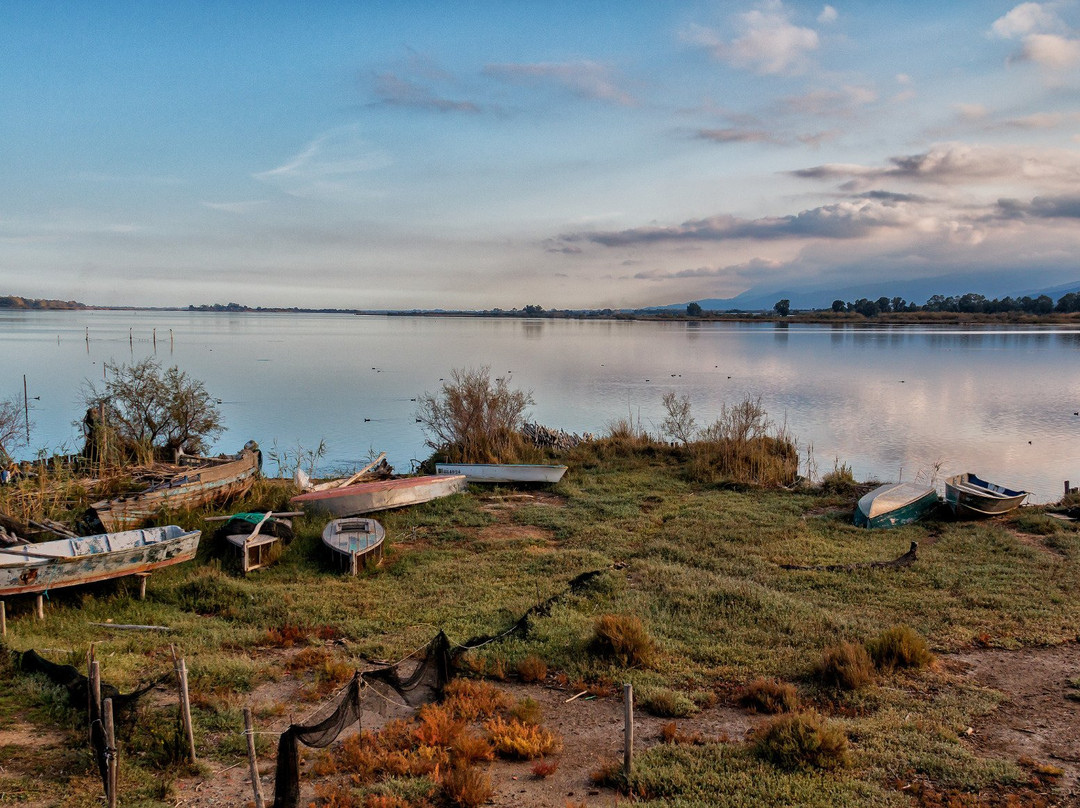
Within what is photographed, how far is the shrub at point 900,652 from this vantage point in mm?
7590

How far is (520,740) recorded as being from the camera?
19.8 ft

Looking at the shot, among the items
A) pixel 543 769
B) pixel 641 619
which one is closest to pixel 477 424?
pixel 641 619

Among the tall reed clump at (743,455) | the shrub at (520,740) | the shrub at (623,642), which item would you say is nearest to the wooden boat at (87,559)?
the shrub at (520,740)

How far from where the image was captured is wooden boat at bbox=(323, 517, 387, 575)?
1116 centimetres

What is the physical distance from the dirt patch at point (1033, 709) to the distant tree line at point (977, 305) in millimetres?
140414

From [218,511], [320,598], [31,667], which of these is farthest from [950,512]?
[31,667]

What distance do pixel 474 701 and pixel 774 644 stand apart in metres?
3.61

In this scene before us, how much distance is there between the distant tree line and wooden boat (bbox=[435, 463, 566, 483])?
136 metres

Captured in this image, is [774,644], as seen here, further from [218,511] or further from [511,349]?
[511,349]

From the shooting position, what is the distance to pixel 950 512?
576 inches

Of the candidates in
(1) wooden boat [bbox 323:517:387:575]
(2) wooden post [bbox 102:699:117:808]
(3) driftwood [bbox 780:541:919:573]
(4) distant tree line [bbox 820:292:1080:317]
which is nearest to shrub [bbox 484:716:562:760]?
(2) wooden post [bbox 102:699:117:808]

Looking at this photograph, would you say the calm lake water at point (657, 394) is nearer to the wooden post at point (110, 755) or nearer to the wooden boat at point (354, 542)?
the wooden boat at point (354, 542)

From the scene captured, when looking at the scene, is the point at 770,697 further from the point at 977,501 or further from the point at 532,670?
the point at 977,501

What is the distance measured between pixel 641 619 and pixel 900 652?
2.90 meters
